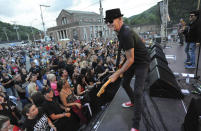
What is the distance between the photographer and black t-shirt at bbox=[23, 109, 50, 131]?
217 centimetres

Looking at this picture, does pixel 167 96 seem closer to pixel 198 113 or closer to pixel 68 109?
pixel 198 113

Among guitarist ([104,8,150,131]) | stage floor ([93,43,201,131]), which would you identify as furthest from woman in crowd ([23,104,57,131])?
guitarist ([104,8,150,131])

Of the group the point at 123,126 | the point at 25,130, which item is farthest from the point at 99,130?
the point at 25,130

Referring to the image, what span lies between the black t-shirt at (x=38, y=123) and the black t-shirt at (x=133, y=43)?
2.13 m

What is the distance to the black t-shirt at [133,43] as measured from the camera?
69.2 inches

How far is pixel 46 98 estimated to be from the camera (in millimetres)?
2746

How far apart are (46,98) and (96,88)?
6.23 ft

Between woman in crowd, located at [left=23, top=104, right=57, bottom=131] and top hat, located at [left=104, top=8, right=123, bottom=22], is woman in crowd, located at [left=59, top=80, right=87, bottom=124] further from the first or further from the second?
top hat, located at [left=104, top=8, right=123, bottom=22]

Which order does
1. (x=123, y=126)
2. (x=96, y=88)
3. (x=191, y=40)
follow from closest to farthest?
(x=123, y=126), (x=191, y=40), (x=96, y=88)

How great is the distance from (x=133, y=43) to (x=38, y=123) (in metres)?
2.31

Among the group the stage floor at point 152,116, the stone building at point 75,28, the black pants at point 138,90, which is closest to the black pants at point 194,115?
the stage floor at point 152,116

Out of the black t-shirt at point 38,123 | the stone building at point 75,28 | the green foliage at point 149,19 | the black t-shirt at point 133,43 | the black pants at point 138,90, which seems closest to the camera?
the black t-shirt at point 133,43

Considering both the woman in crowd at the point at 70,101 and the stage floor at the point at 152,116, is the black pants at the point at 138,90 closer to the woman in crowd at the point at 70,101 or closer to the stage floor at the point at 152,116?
the stage floor at the point at 152,116

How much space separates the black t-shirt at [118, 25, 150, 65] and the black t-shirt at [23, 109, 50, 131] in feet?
6.98
